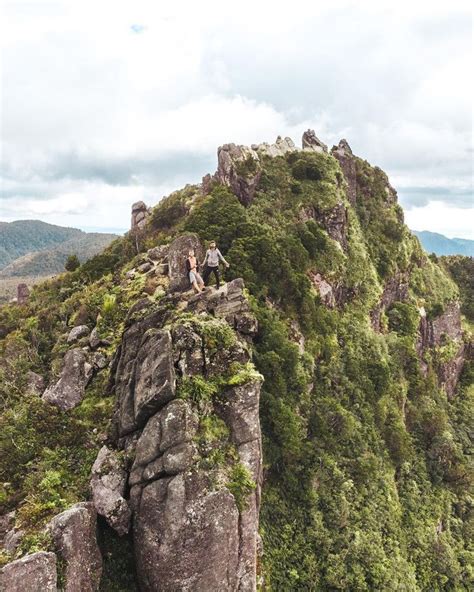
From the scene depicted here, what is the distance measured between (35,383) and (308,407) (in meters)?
20.7

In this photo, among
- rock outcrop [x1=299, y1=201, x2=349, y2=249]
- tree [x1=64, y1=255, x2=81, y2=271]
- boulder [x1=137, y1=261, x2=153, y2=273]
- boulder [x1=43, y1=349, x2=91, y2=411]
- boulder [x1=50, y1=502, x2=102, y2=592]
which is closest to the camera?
boulder [x1=50, y1=502, x2=102, y2=592]

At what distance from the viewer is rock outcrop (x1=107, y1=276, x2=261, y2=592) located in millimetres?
16125

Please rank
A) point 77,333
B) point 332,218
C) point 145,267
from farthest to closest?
point 332,218
point 145,267
point 77,333

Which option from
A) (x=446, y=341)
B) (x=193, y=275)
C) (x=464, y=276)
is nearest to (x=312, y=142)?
(x=446, y=341)

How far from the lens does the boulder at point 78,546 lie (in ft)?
47.9

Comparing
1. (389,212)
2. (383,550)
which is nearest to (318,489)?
(383,550)

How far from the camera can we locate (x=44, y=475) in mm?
18203

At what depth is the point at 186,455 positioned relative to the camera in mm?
16969

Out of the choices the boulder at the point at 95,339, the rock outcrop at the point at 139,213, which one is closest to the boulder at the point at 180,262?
the boulder at the point at 95,339

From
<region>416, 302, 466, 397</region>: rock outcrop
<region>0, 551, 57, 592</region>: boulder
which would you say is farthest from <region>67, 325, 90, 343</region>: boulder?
<region>416, 302, 466, 397</region>: rock outcrop

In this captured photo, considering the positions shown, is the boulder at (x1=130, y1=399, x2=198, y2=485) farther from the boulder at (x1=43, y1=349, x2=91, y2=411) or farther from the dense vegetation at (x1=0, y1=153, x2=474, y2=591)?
the boulder at (x1=43, y1=349, x2=91, y2=411)

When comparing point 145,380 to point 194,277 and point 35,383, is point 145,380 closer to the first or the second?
point 194,277

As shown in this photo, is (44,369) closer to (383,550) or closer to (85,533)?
(85,533)

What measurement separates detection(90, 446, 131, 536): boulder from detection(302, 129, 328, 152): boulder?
2092 inches
